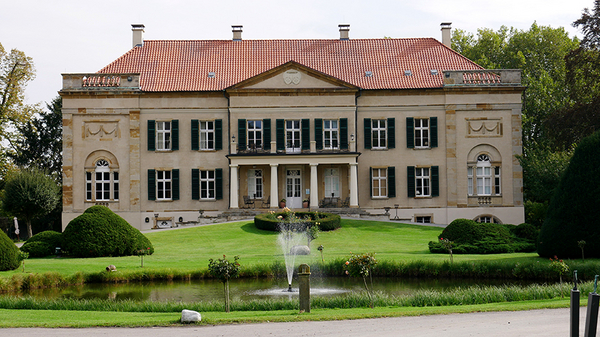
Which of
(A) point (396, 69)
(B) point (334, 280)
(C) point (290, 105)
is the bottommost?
(B) point (334, 280)

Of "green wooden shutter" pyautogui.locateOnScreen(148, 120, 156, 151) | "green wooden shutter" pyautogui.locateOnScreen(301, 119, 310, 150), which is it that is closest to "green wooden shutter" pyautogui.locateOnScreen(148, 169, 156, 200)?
"green wooden shutter" pyautogui.locateOnScreen(148, 120, 156, 151)

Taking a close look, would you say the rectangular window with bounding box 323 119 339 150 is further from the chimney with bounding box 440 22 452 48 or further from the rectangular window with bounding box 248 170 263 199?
the chimney with bounding box 440 22 452 48

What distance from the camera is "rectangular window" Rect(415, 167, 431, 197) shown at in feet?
122

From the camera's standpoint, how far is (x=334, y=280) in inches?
750

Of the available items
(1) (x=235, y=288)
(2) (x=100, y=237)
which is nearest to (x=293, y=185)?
(2) (x=100, y=237)

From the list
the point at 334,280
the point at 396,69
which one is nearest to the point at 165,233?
the point at 334,280

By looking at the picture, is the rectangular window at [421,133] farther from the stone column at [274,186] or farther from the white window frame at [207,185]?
the white window frame at [207,185]

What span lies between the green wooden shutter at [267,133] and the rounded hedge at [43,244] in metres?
14.5

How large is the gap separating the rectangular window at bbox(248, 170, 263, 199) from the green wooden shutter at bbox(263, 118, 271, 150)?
1.69m

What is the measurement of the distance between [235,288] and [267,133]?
777 inches

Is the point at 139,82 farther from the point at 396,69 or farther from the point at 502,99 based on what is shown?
the point at 502,99

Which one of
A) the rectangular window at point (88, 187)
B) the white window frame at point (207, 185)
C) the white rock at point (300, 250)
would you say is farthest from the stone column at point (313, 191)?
the rectangular window at point (88, 187)

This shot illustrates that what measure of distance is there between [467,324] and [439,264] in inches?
353

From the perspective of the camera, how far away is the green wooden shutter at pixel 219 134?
37.0m
